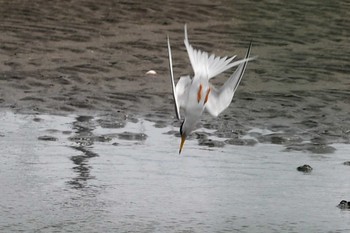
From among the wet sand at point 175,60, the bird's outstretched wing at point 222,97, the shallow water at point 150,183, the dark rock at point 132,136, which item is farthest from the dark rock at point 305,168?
the bird's outstretched wing at point 222,97

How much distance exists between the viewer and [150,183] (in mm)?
8281

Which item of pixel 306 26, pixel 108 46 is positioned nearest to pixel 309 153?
pixel 108 46

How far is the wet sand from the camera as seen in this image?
1069 centimetres

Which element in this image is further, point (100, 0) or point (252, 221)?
point (100, 0)

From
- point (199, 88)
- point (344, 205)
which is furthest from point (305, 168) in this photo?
point (199, 88)

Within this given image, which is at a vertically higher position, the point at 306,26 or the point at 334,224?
the point at 306,26

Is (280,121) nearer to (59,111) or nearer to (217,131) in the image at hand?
(217,131)

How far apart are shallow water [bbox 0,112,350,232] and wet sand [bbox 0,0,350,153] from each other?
1.54ft

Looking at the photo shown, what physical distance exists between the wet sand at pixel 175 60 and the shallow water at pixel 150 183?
1.54 feet

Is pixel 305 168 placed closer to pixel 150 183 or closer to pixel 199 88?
pixel 150 183

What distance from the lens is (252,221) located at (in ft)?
24.3

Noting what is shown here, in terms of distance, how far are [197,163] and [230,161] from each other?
27 centimetres

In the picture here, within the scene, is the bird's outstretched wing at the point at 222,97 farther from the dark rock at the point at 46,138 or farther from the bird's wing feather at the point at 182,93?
the dark rock at the point at 46,138

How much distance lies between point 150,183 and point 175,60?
16.3ft
